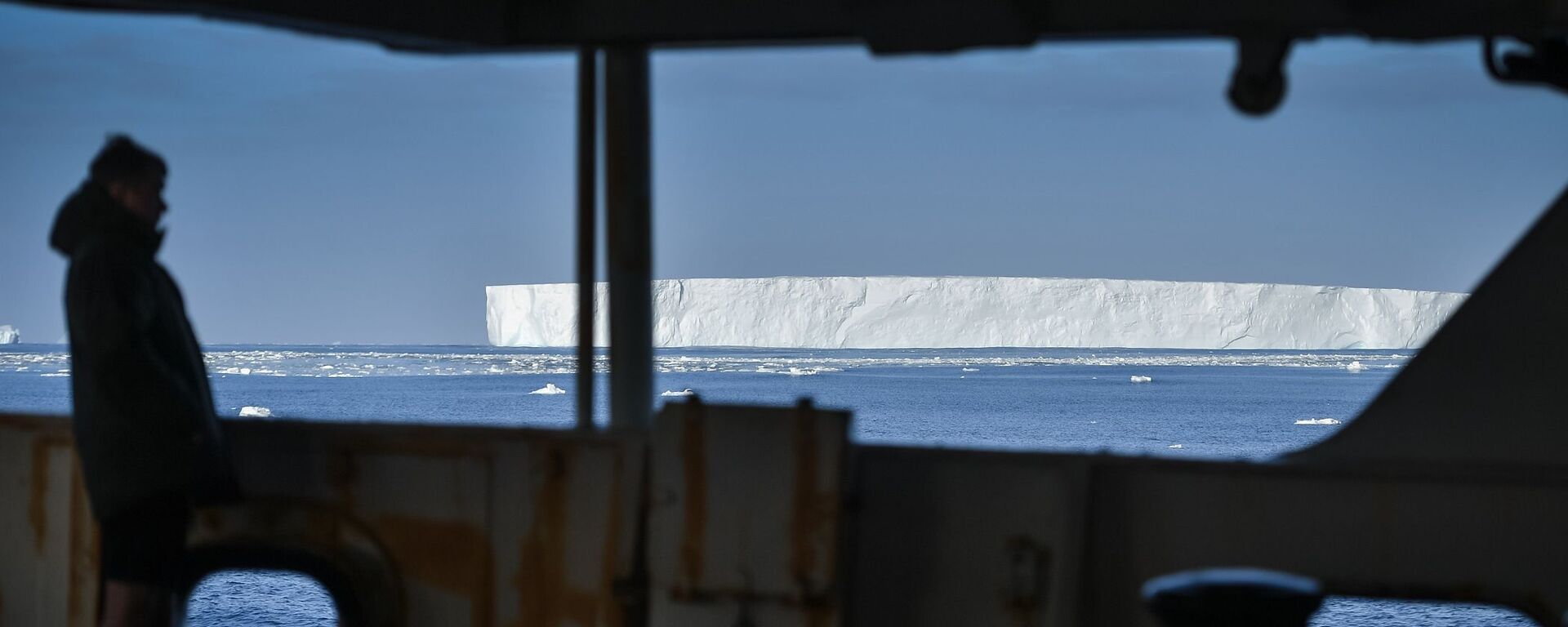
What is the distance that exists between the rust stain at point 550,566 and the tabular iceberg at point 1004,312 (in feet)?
267

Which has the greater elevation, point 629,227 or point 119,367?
point 629,227

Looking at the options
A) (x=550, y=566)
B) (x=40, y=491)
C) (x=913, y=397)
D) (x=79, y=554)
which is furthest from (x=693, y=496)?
(x=913, y=397)

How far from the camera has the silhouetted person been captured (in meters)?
2.77

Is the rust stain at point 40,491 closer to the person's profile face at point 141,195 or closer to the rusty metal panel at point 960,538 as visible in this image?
the person's profile face at point 141,195

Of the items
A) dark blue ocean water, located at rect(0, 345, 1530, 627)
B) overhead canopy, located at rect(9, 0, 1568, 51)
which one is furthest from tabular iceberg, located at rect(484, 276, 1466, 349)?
overhead canopy, located at rect(9, 0, 1568, 51)

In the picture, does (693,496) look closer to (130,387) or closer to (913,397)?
(130,387)

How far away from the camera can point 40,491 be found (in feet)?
12.3

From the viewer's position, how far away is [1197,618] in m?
2.67

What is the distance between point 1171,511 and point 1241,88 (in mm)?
1156

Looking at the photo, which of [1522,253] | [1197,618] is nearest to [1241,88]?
[1522,253]

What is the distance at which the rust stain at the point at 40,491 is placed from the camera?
373 cm

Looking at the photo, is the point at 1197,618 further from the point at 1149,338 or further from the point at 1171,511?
the point at 1149,338

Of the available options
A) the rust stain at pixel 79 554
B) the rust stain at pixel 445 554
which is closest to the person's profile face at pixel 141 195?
the rust stain at pixel 445 554

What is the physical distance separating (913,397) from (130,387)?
6274 cm
